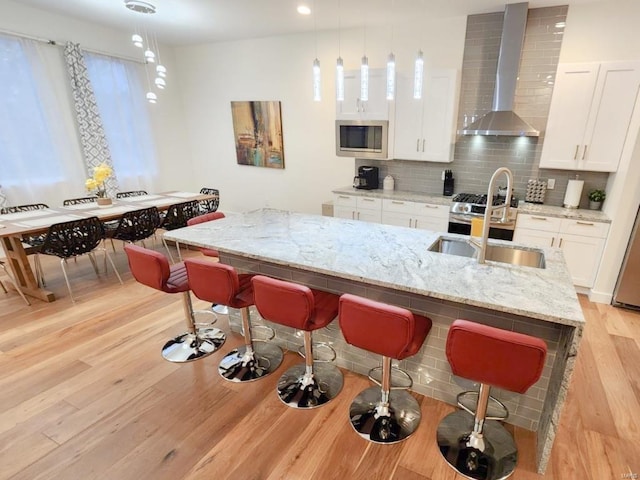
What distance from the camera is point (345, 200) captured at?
464cm

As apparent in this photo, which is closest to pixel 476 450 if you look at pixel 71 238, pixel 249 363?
pixel 249 363

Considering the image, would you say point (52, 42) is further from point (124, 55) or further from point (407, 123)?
point (407, 123)

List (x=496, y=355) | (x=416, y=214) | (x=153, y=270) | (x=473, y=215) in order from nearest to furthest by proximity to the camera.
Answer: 1. (x=496, y=355)
2. (x=153, y=270)
3. (x=473, y=215)
4. (x=416, y=214)

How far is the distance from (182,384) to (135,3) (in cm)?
398

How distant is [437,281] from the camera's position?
170cm

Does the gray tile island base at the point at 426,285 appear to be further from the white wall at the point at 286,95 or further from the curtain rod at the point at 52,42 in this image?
the curtain rod at the point at 52,42

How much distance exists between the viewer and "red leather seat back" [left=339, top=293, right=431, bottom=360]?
62.4 inches

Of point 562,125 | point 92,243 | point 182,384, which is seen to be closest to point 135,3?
point 92,243

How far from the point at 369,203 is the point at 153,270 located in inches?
115

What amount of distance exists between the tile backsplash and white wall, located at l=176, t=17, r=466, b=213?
253mm

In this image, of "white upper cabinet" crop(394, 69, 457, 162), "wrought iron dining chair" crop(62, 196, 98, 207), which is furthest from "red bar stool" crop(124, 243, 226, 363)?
"white upper cabinet" crop(394, 69, 457, 162)

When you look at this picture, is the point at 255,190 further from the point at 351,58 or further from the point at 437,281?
the point at 437,281

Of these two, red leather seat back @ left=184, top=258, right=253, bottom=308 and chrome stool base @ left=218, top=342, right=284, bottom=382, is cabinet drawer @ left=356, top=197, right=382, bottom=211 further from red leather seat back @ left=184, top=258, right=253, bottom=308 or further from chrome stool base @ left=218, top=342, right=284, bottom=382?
red leather seat back @ left=184, top=258, right=253, bottom=308

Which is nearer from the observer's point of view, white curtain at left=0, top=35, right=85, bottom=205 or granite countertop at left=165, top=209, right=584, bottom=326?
granite countertop at left=165, top=209, right=584, bottom=326
